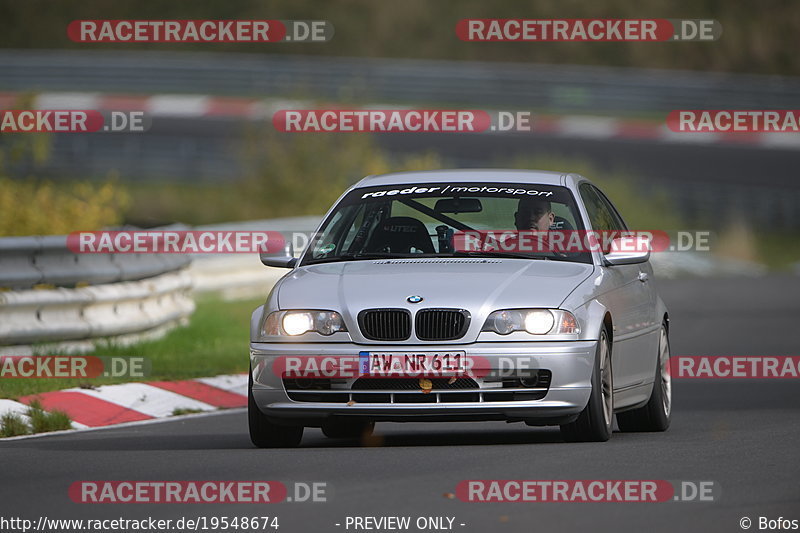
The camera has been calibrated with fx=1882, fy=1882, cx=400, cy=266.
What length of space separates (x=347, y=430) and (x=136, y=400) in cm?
223

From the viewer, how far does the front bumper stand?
10.0 m

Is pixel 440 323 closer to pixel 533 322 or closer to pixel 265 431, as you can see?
pixel 533 322

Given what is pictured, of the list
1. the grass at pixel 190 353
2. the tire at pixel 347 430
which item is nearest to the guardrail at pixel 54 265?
the grass at pixel 190 353

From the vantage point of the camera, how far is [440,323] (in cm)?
1006

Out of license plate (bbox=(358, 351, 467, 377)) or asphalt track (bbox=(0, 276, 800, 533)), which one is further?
license plate (bbox=(358, 351, 467, 377))

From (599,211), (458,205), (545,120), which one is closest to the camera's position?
(458,205)

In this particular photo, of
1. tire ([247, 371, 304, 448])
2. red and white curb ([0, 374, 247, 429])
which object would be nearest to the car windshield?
tire ([247, 371, 304, 448])

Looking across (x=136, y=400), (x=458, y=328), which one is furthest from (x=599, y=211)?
(x=136, y=400)

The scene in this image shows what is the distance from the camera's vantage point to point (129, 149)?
39.8 m

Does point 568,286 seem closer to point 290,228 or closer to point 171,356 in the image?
point 171,356

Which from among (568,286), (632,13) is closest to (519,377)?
(568,286)

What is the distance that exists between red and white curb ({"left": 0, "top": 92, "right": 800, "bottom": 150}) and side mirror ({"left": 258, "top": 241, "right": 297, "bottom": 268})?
30.6 m

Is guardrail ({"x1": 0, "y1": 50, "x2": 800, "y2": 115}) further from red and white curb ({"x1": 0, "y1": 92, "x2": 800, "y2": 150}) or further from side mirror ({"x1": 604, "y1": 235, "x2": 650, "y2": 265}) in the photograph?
side mirror ({"x1": 604, "y1": 235, "x2": 650, "y2": 265})

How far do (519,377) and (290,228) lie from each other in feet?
48.2
